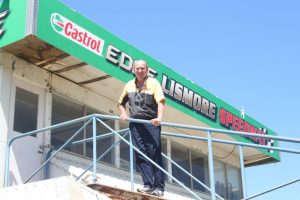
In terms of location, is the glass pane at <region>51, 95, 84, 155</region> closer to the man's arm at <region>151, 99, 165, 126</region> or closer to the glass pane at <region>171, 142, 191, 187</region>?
the man's arm at <region>151, 99, 165, 126</region>

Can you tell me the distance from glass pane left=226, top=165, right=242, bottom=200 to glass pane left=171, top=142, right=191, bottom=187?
2.43m

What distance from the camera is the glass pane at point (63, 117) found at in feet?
34.2

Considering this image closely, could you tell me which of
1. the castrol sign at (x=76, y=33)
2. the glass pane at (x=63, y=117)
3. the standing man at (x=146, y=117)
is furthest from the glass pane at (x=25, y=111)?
the standing man at (x=146, y=117)

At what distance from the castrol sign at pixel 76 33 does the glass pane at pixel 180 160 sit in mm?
4840

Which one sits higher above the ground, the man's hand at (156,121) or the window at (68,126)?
the window at (68,126)

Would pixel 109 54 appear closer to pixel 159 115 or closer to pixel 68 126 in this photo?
pixel 68 126

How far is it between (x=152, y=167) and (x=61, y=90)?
154 inches

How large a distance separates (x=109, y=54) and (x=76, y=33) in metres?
0.92

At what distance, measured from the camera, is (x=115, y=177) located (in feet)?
36.7

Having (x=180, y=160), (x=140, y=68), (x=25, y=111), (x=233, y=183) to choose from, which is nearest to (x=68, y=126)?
(x=25, y=111)

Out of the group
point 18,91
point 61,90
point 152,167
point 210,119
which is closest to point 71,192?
point 152,167

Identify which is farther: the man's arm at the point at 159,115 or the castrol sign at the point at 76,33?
the castrol sign at the point at 76,33

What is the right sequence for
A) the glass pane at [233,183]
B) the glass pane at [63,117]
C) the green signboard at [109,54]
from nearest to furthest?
the green signboard at [109,54] < the glass pane at [63,117] < the glass pane at [233,183]

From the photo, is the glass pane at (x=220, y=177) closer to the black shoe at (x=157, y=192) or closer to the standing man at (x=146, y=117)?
the standing man at (x=146, y=117)
